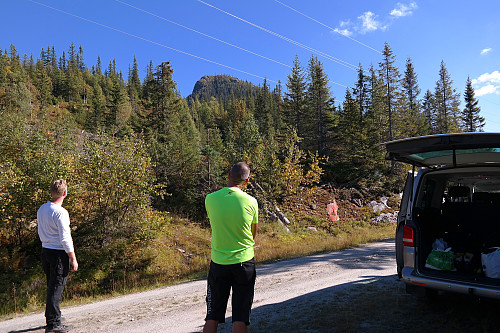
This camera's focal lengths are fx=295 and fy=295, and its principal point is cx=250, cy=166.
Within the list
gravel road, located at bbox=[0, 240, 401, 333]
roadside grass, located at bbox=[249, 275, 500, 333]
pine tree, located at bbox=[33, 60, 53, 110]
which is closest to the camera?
roadside grass, located at bbox=[249, 275, 500, 333]

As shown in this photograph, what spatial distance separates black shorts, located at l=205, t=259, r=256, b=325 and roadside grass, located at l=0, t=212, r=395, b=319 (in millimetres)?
5274

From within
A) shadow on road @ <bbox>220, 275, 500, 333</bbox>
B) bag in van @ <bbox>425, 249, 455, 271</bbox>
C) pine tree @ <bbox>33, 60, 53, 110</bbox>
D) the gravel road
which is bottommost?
the gravel road

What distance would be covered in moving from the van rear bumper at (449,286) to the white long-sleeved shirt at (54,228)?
4588 mm

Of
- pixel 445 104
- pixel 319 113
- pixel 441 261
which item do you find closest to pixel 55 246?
pixel 441 261

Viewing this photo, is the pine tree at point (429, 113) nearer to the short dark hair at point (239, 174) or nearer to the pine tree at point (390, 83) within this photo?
the pine tree at point (390, 83)

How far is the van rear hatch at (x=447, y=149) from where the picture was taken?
3.51 meters

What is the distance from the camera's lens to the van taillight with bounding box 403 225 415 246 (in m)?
3.99

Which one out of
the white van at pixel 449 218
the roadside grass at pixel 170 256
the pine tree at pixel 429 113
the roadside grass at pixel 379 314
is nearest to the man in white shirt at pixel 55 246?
the roadside grass at pixel 170 256

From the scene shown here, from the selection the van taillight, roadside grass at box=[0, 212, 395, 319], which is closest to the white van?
the van taillight

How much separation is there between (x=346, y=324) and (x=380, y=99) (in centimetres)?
3716

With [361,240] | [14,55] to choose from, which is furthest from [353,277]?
[14,55]

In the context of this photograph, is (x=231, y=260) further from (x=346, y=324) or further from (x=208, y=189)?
(x=208, y=189)

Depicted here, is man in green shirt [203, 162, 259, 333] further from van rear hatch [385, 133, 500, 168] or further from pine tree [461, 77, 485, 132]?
pine tree [461, 77, 485, 132]

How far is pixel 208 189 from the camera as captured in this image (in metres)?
22.2
